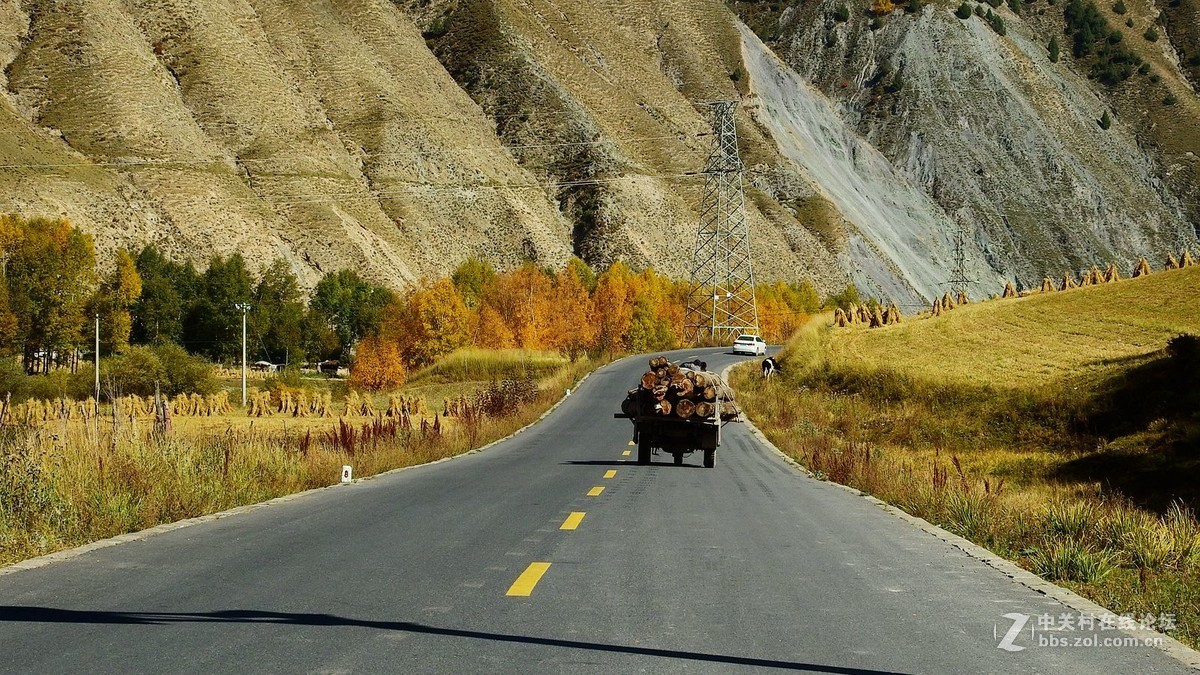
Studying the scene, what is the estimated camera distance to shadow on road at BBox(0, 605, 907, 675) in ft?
18.0

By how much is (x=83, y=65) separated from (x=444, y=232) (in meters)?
32.9

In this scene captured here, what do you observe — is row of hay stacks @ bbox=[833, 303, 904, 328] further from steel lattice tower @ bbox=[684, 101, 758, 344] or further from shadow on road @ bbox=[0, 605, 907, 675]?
shadow on road @ bbox=[0, 605, 907, 675]

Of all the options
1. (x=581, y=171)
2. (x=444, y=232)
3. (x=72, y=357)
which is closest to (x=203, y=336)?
(x=72, y=357)

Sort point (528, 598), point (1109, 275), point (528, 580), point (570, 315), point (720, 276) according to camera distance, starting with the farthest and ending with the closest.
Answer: point (720, 276) → point (570, 315) → point (1109, 275) → point (528, 580) → point (528, 598)

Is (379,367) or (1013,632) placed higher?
(379,367)

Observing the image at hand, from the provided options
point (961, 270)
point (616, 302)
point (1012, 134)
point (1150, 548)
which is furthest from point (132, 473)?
point (1012, 134)

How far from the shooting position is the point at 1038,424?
2873 centimetres

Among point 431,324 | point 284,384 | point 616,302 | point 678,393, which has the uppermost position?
point 616,302

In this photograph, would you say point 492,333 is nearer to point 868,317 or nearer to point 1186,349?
point 868,317

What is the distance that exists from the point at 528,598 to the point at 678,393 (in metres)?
12.2

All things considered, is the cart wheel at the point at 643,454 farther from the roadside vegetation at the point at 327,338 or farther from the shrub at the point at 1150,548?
the shrub at the point at 1150,548

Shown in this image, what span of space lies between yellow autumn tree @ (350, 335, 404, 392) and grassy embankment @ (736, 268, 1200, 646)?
4164 cm

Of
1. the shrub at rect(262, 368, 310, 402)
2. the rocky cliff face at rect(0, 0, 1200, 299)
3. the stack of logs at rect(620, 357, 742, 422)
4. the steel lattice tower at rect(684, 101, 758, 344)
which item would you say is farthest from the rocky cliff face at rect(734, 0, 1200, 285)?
the stack of logs at rect(620, 357, 742, 422)

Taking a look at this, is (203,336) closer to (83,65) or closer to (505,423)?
(83,65)
